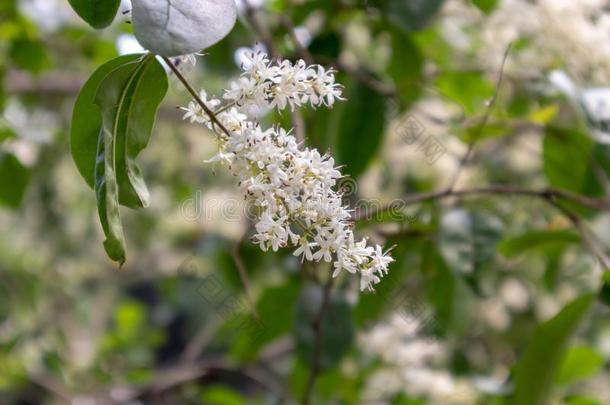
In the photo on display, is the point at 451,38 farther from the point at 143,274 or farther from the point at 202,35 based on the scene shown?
the point at 143,274

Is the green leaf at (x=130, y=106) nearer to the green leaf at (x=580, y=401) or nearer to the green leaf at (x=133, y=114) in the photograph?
the green leaf at (x=133, y=114)

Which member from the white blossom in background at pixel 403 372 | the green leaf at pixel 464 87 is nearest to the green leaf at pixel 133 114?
the green leaf at pixel 464 87

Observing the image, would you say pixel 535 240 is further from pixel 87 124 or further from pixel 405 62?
pixel 87 124

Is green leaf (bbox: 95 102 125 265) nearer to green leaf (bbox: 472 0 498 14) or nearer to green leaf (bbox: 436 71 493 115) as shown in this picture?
green leaf (bbox: 472 0 498 14)

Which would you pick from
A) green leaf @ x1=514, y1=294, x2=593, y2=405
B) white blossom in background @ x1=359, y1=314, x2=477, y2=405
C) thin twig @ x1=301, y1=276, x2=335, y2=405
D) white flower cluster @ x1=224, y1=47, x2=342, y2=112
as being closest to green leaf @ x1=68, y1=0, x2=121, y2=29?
white flower cluster @ x1=224, y1=47, x2=342, y2=112

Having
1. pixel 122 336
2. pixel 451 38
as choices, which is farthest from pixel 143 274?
pixel 451 38

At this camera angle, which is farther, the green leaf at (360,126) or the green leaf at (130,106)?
the green leaf at (360,126)
